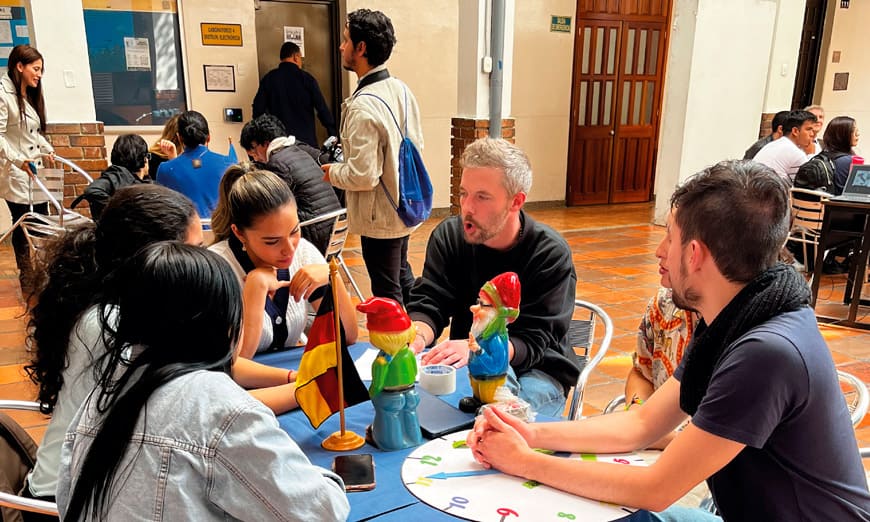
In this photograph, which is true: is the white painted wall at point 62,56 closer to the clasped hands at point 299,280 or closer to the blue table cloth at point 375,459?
Result: the clasped hands at point 299,280

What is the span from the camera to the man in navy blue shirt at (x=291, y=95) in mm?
6309

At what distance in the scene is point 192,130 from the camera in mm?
3676

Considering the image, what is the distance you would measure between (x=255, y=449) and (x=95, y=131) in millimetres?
4780

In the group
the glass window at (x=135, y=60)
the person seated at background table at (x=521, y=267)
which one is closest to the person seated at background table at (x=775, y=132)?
the person seated at background table at (x=521, y=267)

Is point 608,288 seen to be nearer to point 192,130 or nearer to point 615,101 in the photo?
point 192,130

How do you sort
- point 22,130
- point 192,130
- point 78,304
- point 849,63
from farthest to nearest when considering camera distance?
point 849,63
point 22,130
point 192,130
point 78,304

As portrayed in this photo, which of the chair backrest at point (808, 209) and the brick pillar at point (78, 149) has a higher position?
the brick pillar at point (78, 149)

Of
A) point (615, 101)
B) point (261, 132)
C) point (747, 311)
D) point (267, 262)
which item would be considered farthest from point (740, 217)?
point (615, 101)

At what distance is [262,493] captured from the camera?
966 millimetres

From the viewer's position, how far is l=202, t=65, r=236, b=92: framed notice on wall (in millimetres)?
6570

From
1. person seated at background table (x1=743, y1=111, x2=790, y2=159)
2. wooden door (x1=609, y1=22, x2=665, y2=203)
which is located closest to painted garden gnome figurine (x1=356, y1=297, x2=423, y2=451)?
person seated at background table (x1=743, y1=111, x2=790, y2=159)

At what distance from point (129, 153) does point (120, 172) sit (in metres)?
0.13

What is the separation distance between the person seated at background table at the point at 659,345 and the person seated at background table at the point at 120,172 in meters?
3.14

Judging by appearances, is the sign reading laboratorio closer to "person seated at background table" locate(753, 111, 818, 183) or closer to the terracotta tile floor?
the terracotta tile floor
